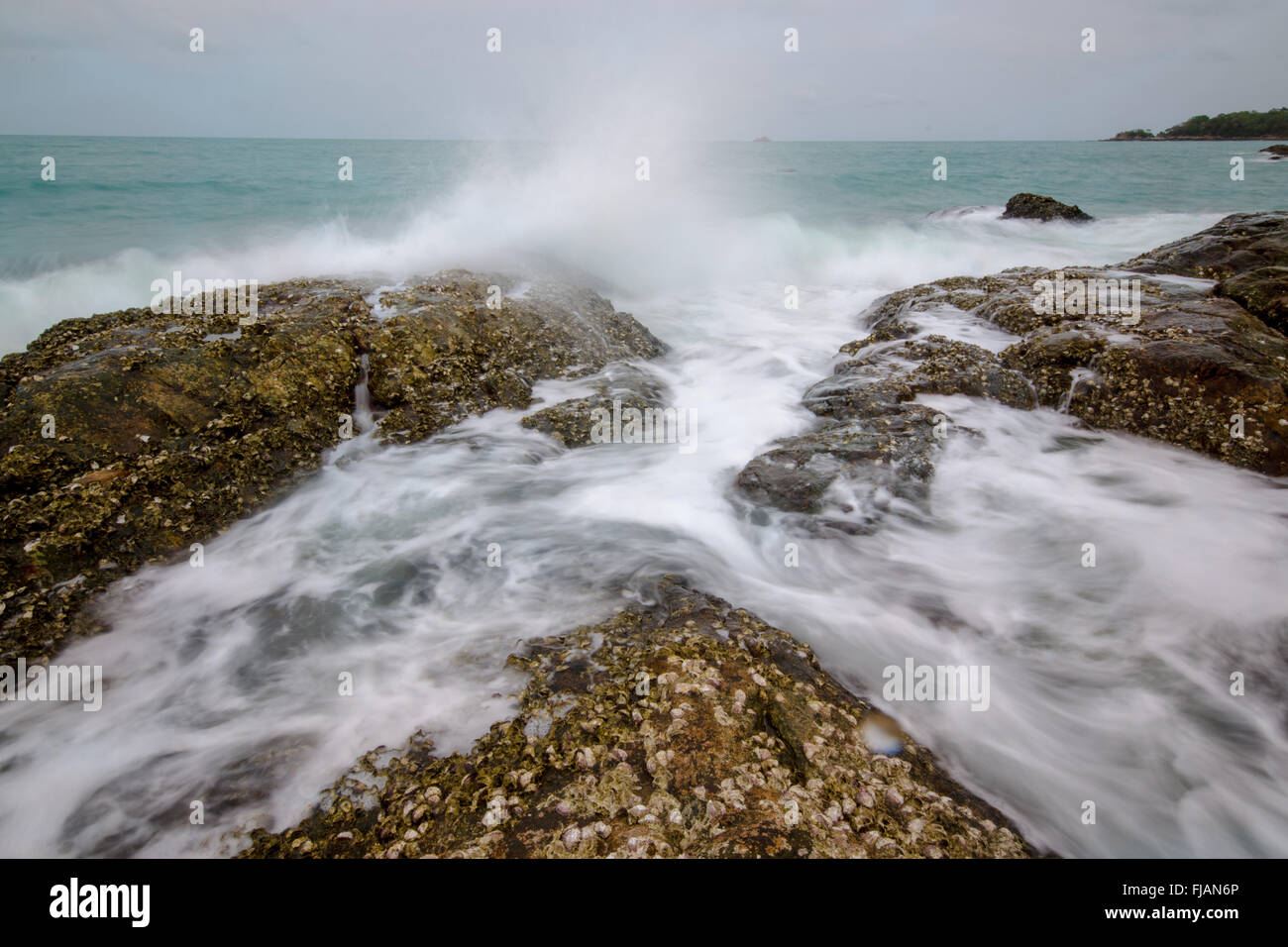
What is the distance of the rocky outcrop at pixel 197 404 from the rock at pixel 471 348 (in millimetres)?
25

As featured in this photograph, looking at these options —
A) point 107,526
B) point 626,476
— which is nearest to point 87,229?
point 107,526

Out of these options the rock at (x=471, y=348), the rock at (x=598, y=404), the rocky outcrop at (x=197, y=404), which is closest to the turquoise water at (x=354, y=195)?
the rock at (x=471, y=348)

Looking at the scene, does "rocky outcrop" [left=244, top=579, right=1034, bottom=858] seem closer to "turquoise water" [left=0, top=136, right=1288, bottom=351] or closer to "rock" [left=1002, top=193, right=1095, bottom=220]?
"turquoise water" [left=0, top=136, right=1288, bottom=351]

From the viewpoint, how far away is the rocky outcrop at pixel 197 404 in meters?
4.60

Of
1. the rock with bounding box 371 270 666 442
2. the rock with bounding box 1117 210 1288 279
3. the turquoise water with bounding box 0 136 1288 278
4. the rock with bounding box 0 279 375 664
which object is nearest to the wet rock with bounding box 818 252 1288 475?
the rock with bounding box 1117 210 1288 279

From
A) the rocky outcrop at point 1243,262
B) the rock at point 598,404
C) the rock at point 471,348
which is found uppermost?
the rocky outcrop at point 1243,262

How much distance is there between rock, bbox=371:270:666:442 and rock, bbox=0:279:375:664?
21.3 inches

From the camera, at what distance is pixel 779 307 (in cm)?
1517

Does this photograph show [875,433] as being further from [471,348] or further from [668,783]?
[471,348]

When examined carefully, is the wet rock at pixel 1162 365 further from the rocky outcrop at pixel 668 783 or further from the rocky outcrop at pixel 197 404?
the rocky outcrop at pixel 197 404

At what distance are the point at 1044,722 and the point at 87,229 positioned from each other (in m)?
26.5

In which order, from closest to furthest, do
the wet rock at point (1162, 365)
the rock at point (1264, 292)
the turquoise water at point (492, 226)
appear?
the wet rock at point (1162, 365) → the rock at point (1264, 292) → the turquoise water at point (492, 226)

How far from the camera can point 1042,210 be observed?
24.7 meters

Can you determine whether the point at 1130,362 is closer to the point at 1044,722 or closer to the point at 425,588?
the point at 1044,722
